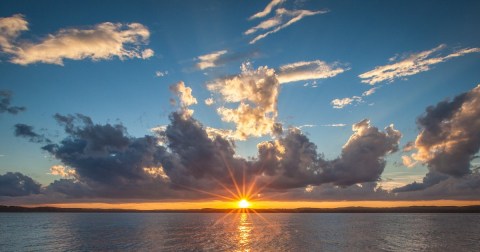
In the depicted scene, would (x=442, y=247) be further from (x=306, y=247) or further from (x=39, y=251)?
(x=39, y=251)

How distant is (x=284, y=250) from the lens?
79875 mm

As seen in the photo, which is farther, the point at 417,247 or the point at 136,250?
the point at 417,247

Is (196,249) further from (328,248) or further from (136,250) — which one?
(328,248)

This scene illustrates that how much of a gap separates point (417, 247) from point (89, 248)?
78.7m

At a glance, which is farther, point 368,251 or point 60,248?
point 60,248

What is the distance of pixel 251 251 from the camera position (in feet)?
Answer: 257

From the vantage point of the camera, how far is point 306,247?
3346 inches

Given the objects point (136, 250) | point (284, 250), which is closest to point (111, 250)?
point (136, 250)

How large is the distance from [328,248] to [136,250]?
44.1 m

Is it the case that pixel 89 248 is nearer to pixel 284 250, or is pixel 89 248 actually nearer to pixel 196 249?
pixel 196 249

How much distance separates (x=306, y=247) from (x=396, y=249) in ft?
67.1

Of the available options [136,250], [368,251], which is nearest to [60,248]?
[136,250]

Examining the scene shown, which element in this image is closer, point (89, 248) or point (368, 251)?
point (368, 251)

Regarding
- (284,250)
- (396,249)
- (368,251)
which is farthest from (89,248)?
(396,249)
